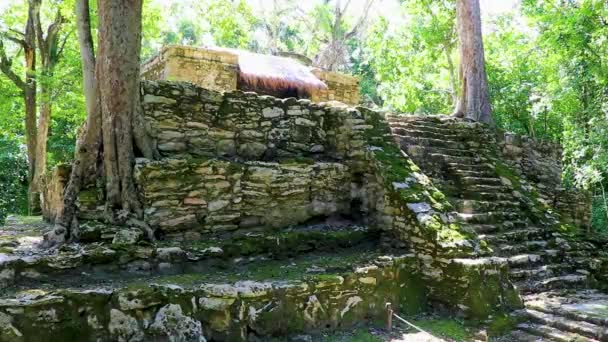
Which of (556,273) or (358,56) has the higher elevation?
(358,56)

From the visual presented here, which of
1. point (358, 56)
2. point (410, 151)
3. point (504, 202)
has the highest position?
point (358, 56)

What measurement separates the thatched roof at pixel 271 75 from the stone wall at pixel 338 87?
84cm

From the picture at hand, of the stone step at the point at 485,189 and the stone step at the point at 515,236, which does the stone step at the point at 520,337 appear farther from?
the stone step at the point at 485,189

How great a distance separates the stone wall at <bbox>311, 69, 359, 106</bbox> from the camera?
11.5 m

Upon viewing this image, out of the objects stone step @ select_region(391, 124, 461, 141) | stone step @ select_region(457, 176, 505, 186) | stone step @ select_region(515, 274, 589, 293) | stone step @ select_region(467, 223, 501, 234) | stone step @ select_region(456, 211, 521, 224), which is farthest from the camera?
stone step @ select_region(391, 124, 461, 141)

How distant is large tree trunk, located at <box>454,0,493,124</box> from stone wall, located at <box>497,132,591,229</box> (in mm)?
996

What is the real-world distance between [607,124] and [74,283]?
8.64 m

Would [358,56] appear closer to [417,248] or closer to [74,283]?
[417,248]

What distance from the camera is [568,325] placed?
15.6ft

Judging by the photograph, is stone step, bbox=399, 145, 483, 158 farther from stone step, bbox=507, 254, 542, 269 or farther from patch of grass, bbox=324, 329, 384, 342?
patch of grass, bbox=324, 329, 384, 342

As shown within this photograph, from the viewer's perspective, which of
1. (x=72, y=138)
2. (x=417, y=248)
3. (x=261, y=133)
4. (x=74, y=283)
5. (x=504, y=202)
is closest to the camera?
(x=74, y=283)

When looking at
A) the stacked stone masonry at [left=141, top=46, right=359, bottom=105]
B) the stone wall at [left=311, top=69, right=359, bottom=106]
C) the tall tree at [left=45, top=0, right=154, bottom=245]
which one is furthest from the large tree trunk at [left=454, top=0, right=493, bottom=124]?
the tall tree at [left=45, top=0, right=154, bottom=245]

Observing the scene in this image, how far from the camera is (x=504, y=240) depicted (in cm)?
644

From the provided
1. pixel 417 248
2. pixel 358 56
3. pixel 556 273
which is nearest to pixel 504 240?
pixel 556 273
